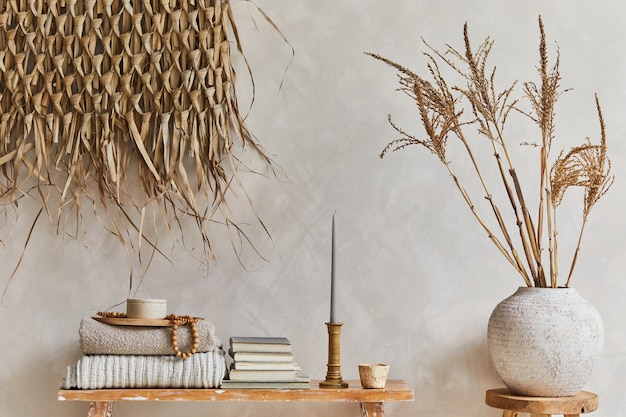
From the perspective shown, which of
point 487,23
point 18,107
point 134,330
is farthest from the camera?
point 487,23

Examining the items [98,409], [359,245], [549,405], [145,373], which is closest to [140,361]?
[145,373]

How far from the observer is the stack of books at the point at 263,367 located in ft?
4.90

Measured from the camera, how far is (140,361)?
149 centimetres

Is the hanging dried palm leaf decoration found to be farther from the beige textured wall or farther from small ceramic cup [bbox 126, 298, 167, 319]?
small ceramic cup [bbox 126, 298, 167, 319]

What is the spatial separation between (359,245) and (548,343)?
466mm

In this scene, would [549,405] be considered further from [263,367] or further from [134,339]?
[134,339]

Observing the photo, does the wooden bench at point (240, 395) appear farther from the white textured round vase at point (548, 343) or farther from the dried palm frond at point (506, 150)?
the dried palm frond at point (506, 150)

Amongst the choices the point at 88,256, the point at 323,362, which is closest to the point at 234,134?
the point at 88,256

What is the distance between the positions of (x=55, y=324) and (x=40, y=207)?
0.26 meters

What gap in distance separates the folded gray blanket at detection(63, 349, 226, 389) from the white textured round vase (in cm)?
56

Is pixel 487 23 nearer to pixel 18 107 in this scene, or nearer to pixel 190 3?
pixel 190 3

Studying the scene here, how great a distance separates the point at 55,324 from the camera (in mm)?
1720

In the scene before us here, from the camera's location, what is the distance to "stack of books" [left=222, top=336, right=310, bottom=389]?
4.90 ft

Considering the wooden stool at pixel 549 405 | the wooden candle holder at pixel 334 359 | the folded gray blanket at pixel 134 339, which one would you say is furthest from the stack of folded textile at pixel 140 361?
the wooden stool at pixel 549 405
